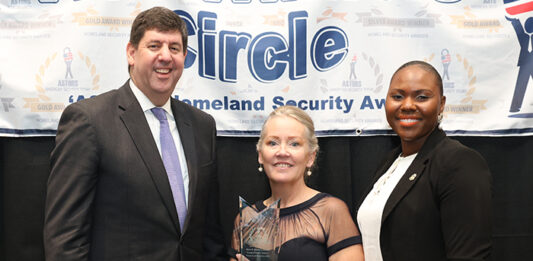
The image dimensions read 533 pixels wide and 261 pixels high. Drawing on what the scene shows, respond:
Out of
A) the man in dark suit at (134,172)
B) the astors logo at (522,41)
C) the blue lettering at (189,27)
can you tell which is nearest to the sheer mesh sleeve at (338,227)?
the man in dark suit at (134,172)

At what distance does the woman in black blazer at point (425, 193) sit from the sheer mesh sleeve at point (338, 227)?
0.06m

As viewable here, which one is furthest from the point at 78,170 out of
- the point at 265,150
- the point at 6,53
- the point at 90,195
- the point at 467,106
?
the point at 467,106

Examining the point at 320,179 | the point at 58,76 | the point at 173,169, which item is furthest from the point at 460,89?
the point at 58,76

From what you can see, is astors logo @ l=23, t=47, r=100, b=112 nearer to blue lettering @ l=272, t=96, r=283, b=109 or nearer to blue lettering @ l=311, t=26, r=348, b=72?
blue lettering @ l=272, t=96, r=283, b=109

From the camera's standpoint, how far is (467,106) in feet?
10.0

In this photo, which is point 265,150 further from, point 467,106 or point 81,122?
point 467,106

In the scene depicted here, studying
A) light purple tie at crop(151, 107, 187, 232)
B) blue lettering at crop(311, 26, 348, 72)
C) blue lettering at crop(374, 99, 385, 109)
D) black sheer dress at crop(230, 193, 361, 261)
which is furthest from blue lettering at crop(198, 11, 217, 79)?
black sheer dress at crop(230, 193, 361, 261)

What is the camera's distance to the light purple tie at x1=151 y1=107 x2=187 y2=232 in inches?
82.7

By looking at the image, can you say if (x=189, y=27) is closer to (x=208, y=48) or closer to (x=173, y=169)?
(x=208, y=48)

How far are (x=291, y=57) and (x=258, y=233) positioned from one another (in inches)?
53.0

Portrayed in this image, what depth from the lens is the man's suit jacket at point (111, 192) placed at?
191cm

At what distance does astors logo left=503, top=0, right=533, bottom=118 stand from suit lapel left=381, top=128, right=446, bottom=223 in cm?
122

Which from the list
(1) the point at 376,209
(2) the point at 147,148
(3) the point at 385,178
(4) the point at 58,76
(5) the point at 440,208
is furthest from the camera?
(4) the point at 58,76

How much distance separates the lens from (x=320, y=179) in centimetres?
320
